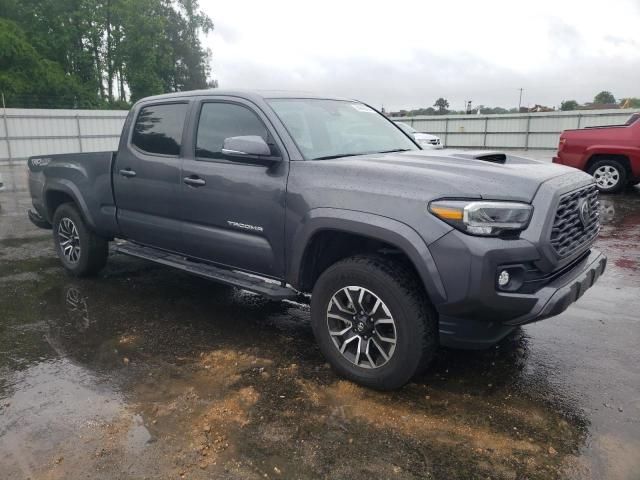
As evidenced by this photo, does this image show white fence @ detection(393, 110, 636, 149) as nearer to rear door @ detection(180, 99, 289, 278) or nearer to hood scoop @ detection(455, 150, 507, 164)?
hood scoop @ detection(455, 150, 507, 164)

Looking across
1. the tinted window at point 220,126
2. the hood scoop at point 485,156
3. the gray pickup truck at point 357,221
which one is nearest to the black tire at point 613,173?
the gray pickup truck at point 357,221

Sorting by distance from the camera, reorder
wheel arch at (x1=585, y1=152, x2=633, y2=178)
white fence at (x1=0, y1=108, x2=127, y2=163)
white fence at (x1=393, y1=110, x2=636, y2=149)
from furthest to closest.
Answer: white fence at (x1=393, y1=110, x2=636, y2=149) < white fence at (x1=0, y1=108, x2=127, y2=163) < wheel arch at (x1=585, y1=152, x2=633, y2=178)

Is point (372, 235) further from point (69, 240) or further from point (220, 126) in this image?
point (69, 240)

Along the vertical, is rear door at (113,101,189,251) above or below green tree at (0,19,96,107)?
below

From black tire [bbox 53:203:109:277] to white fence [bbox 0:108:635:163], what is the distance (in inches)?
739

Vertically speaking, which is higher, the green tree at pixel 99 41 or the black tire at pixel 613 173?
the green tree at pixel 99 41

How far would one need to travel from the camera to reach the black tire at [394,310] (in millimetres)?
3146

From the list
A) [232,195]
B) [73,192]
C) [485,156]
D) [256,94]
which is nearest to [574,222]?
[485,156]

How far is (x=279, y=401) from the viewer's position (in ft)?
10.8

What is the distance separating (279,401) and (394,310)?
913mm

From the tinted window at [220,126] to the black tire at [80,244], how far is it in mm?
2032

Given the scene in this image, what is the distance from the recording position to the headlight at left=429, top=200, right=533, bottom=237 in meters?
2.90

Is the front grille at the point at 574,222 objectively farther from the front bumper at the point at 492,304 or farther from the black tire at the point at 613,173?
the black tire at the point at 613,173

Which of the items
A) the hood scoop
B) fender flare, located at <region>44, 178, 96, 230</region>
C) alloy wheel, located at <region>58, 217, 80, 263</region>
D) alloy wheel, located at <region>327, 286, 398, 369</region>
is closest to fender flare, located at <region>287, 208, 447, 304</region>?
alloy wheel, located at <region>327, 286, 398, 369</region>
